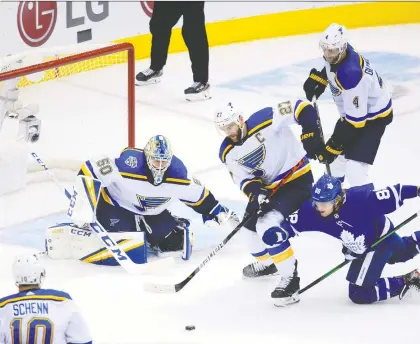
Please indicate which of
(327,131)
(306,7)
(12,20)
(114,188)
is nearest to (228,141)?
(114,188)

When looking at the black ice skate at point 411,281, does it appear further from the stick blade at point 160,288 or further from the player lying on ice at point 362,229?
the stick blade at point 160,288

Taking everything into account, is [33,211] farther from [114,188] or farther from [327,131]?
[327,131]

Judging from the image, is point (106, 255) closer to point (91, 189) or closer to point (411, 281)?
point (91, 189)

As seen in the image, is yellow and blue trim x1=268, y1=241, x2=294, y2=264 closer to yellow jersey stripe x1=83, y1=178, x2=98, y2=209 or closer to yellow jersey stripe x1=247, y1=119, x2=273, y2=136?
yellow jersey stripe x1=247, y1=119, x2=273, y2=136

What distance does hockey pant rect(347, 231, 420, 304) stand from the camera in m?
4.43

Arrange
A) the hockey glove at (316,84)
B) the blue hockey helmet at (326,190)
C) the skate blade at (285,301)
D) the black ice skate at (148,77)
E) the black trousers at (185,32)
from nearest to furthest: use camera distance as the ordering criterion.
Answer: the blue hockey helmet at (326,190)
the skate blade at (285,301)
the hockey glove at (316,84)
the black trousers at (185,32)
the black ice skate at (148,77)

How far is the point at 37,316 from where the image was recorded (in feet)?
11.3

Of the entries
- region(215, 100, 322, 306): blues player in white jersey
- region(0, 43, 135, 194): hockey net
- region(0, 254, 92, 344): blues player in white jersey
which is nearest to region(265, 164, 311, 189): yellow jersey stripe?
region(215, 100, 322, 306): blues player in white jersey

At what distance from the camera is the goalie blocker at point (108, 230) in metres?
4.94

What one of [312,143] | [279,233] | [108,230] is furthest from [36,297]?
[312,143]

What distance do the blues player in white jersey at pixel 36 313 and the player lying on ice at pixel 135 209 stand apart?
4.54 ft

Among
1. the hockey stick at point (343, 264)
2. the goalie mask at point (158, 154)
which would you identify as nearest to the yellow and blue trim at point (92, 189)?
the goalie mask at point (158, 154)

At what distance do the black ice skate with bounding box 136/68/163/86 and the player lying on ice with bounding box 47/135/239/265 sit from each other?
8.13 feet

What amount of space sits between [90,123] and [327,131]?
139 cm
